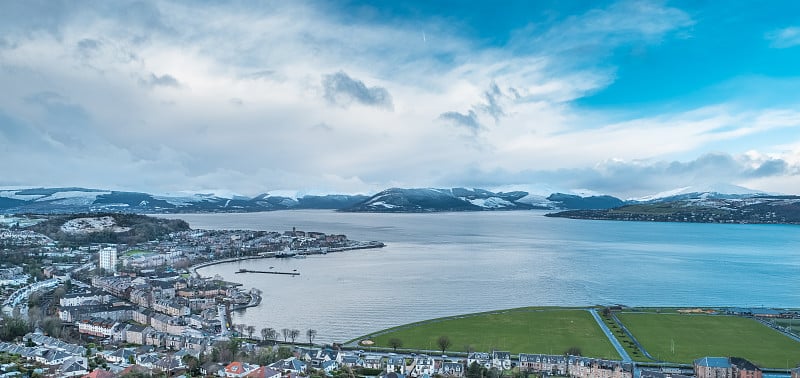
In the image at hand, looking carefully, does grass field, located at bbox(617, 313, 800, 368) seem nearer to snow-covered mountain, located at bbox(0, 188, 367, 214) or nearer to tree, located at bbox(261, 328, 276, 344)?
tree, located at bbox(261, 328, 276, 344)

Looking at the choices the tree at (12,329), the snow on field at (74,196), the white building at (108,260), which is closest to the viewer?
the tree at (12,329)

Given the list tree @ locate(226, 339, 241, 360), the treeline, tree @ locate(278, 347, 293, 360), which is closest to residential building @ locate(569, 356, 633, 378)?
tree @ locate(278, 347, 293, 360)

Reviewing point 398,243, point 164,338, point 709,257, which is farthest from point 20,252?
point 709,257

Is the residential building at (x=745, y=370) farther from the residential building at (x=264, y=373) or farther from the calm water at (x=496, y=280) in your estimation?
the residential building at (x=264, y=373)

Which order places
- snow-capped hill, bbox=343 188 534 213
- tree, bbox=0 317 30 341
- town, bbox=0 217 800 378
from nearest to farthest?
town, bbox=0 217 800 378 → tree, bbox=0 317 30 341 → snow-capped hill, bbox=343 188 534 213

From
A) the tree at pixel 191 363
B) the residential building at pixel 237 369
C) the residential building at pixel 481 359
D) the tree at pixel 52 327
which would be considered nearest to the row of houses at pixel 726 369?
the residential building at pixel 481 359

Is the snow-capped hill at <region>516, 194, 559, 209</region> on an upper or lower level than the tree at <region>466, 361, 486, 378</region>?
upper

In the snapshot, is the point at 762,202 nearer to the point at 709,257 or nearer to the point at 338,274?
the point at 709,257
